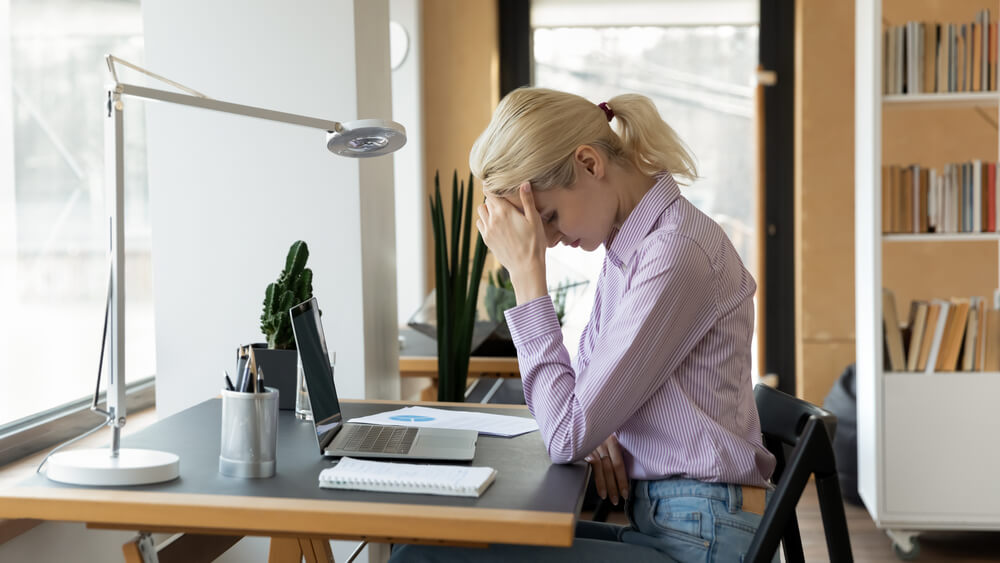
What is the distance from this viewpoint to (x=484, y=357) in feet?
10.5

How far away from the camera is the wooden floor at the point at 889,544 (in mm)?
3105

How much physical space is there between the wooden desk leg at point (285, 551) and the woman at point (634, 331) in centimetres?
58

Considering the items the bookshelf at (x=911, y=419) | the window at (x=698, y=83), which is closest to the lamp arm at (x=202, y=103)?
the bookshelf at (x=911, y=419)

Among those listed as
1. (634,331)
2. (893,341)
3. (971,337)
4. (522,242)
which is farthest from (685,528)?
(971,337)

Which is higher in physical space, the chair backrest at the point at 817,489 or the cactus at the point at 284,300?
the cactus at the point at 284,300

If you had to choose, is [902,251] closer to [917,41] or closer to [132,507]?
[917,41]

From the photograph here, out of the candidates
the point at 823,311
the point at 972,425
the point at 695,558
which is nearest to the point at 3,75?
the point at 695,558

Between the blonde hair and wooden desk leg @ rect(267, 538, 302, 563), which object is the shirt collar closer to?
the blonde hair

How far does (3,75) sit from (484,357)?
5.63 ft

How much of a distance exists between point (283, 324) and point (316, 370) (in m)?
0.44

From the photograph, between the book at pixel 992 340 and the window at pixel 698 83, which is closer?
the book at pixel 992 340

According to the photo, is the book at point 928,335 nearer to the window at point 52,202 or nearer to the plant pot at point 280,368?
the plant pot at point 280,368

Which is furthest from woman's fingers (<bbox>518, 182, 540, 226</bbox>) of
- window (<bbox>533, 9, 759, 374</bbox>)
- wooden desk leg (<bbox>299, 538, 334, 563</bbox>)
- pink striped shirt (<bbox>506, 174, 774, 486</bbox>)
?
window (<bbox>533, 9, 759, 374</bbox>)

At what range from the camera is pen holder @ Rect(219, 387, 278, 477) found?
1.37 meters
